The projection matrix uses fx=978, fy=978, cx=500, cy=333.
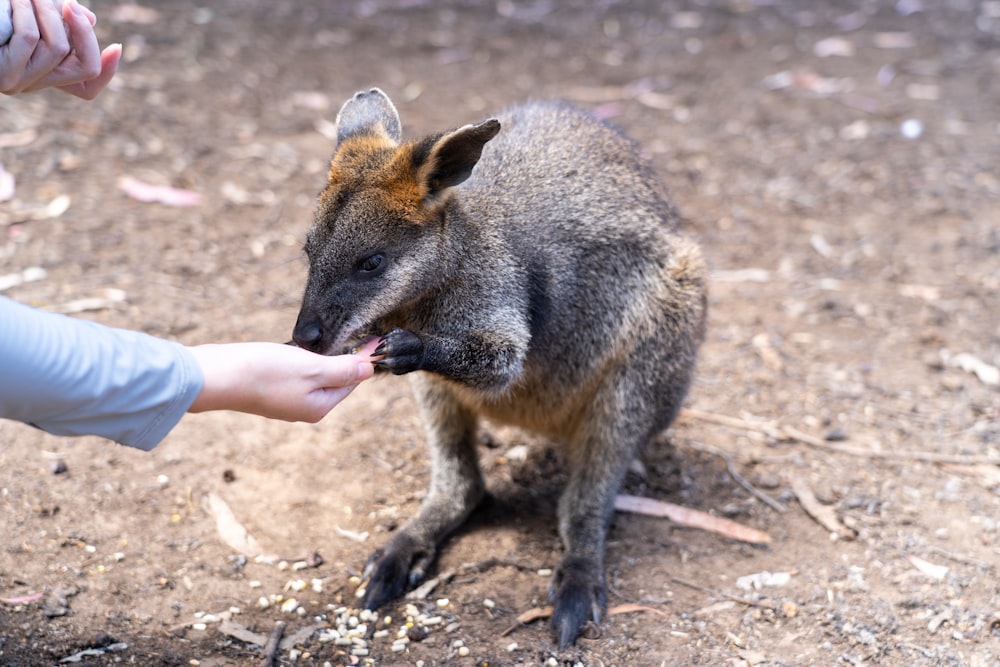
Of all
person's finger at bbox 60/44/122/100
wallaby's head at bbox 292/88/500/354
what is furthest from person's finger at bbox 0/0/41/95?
wallaby's head at bbox 292/88/500/354

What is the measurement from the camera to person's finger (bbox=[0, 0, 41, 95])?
2.78 meters

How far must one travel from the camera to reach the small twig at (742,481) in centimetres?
412

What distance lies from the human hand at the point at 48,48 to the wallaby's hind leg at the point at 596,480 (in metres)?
2.15

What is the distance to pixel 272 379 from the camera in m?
2.43

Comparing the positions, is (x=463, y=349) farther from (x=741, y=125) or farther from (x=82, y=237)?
(x=741, y=125)

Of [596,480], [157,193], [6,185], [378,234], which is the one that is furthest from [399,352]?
[6,185]

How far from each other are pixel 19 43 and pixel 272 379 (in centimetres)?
129

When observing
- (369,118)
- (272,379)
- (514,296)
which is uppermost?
(369,118)

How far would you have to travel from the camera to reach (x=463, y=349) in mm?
3246

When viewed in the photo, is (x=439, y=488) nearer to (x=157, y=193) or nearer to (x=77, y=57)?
(x=77, y=57)

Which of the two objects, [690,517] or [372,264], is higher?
[372,264]

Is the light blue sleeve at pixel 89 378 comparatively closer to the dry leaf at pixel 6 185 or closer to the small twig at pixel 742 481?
the small twig at pixel 742 481

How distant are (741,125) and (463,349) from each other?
5.23 meters

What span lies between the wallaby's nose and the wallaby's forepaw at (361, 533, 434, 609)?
0.99 m
